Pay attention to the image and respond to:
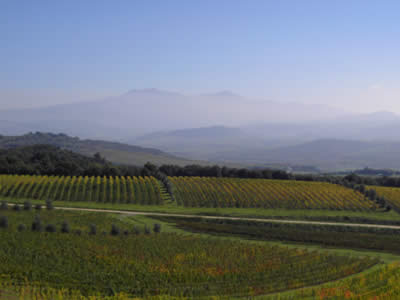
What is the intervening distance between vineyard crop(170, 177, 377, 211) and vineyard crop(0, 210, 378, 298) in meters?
23.6

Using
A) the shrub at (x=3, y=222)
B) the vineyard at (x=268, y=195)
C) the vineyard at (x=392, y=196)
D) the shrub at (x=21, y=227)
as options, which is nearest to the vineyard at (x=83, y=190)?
the vineyard at (x=268, y=195)

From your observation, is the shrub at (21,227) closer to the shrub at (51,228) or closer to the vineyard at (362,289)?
the shrub at (51,228)

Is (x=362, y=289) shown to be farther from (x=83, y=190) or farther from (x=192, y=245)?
(x=83, y=190)

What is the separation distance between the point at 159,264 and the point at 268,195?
3890 cm

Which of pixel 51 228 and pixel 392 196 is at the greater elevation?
pixel 392 196

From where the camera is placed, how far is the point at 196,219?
54.2 m

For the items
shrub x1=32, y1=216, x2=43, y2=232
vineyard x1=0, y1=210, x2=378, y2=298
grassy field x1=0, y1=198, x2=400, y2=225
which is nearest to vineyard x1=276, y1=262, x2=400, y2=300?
vineyard x1=0, y1=210, x2=378, y2=298

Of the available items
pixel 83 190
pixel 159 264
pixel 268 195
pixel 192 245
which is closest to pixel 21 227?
pixel 192 245

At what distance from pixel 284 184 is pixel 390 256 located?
1525 inches

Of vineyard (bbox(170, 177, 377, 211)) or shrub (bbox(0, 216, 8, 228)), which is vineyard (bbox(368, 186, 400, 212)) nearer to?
vineyard (bbox(170, 177, 377, 211))

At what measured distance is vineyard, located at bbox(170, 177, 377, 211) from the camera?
63.9 m

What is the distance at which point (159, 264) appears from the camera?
102 feet

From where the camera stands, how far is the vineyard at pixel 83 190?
212ft

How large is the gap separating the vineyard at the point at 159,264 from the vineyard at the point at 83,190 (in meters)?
23.0
